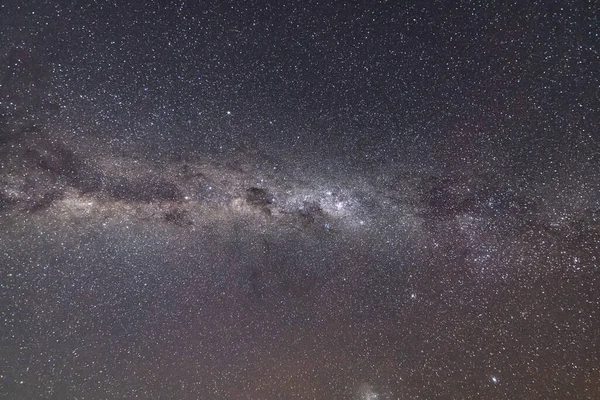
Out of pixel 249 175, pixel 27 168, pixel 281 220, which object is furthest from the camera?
pixel 281 220

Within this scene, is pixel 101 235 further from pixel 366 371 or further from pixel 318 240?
pixel 366 371

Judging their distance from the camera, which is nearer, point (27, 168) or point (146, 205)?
point (27, 168)

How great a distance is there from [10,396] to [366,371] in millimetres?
4079

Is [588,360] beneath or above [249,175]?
beneath

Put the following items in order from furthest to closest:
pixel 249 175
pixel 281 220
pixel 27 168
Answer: pixel 281 220, pixel 249 175, pixel 27 168

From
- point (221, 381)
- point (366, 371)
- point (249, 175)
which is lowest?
point (221, 381)

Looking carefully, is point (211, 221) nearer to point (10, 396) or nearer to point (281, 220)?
point (281, 220)

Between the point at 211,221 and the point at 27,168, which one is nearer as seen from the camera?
the point at 27,168

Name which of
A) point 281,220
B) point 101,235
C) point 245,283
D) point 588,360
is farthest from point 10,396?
point 588,360

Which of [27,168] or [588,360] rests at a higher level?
Result: [27,168]

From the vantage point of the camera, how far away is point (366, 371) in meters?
3.29

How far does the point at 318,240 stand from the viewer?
320cm

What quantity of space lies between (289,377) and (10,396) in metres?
3.17

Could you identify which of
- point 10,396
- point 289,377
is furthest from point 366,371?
point 10,396
